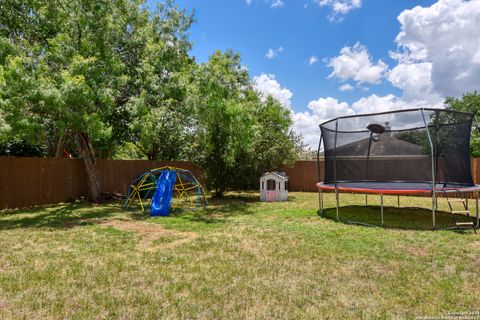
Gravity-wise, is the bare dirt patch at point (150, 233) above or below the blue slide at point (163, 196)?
below

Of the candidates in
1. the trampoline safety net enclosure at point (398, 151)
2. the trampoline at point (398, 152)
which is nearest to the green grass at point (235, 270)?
the trampoline at point (398, 152)

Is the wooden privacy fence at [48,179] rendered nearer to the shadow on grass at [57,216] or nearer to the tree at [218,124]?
the shadow on grass at [57,216]

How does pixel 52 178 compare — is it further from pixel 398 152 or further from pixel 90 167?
pixel 398 152

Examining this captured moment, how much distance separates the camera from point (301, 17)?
35.5 feet

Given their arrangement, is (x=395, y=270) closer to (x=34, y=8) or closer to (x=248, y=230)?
(x=248, y=230)

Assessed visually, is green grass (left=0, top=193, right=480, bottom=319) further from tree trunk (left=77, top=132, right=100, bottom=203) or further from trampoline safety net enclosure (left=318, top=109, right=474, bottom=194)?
tree trunk (left=77, top=132, right=100, bottom=203)

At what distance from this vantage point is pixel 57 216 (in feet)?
25.4

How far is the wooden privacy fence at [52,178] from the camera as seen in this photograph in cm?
888

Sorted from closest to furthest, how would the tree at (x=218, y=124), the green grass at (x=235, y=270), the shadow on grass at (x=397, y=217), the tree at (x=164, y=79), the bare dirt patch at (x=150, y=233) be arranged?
1. the green grass at (x=235, y=270)
2. the bare dirt patch at (x=150, y=233)
3. the shadow on grass at (x=397, y=217)
4. the tree at (x=164, y=79)
5. the tree at (x=218, y=124)

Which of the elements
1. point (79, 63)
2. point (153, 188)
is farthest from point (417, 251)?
point (153, 188)

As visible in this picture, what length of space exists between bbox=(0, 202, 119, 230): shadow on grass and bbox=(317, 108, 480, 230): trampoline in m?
5.59

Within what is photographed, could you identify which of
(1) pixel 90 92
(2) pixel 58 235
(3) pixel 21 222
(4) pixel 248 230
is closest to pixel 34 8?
(1) pixel 90 92

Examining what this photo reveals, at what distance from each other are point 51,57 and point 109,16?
2186mm

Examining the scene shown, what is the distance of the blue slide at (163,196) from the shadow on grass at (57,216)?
1089mm
